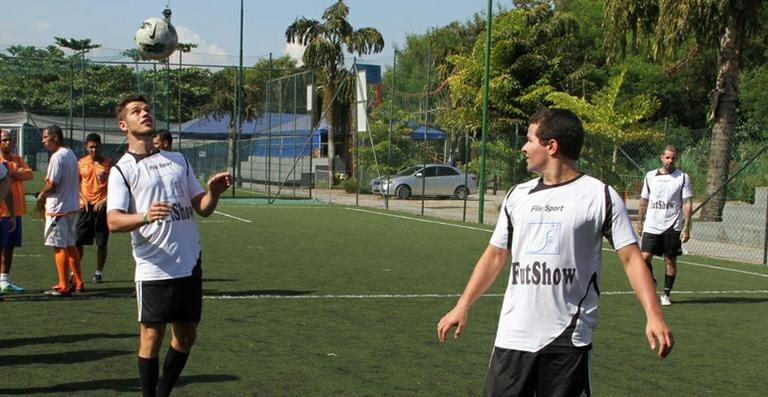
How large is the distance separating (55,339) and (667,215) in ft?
23.5

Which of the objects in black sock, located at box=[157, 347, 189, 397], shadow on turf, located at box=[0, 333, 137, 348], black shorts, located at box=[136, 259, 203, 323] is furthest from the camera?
shadow on turf, located at box=[0, 333, 137, 348]

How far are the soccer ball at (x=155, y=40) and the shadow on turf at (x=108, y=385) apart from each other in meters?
13.4

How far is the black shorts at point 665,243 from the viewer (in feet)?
40.9

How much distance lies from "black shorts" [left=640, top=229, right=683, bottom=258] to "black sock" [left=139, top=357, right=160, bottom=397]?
771 cm

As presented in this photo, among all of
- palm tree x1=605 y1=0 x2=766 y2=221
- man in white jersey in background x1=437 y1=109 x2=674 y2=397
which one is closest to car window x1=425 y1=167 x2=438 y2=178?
palm tree x1=605 y1=0 x2=766 y2=221

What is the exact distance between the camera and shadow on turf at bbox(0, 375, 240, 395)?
7031 mm

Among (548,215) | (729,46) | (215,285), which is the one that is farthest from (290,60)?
(548,215)

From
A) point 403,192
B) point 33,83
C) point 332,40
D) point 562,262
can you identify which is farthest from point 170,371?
point 332,40

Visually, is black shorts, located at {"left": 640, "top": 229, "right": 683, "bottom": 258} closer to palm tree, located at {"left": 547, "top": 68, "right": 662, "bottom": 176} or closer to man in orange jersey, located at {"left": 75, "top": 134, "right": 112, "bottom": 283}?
man in orange jersey, located at {"left": 75, "top": 134, "right": 112, "bottom": 283}

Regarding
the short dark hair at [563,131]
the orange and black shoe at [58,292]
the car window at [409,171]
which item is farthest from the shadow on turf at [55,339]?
the car window at [409,171]

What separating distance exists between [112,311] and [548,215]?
7030 mm

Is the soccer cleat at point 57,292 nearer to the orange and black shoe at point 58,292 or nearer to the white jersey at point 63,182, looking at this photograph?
the orange and black shoe at point 58,292

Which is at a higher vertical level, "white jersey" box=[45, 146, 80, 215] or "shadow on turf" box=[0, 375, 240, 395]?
"white jersey" box=[45, 146, 80, 215]

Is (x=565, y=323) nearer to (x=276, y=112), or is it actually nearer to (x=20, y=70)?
(x=20, y=70)
